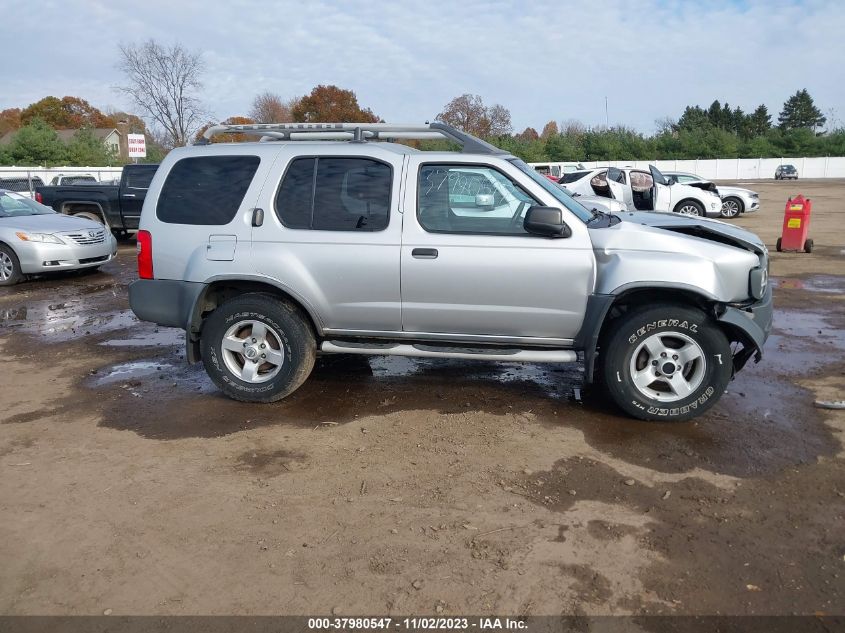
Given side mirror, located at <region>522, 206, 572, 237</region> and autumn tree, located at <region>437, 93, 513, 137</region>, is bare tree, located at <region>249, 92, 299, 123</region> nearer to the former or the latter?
autumn tree, located at <region>437, 93, 513, 137</region>

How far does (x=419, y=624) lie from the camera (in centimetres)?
286

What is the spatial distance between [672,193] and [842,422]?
15858mm

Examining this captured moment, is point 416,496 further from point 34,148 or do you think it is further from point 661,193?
point 34,148

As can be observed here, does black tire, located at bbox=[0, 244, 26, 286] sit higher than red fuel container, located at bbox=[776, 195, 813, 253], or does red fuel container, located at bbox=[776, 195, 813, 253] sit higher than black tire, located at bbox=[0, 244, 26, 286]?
red fuel container, located at bbox=[776, 195, 813, 253]

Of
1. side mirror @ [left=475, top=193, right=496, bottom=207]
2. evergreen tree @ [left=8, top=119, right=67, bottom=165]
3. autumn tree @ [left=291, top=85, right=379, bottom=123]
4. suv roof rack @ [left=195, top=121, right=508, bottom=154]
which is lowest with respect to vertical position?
side mirror @ [left=475, top=193, right=496, bottom=207]

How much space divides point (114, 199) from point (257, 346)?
12.8 m

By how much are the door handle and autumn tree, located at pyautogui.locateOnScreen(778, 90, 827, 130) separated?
10324cm

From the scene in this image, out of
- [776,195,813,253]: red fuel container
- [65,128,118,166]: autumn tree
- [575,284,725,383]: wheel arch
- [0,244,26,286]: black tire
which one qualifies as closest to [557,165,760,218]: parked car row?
[776,195,813,253]: red fuel container

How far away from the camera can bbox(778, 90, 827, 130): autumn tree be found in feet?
303

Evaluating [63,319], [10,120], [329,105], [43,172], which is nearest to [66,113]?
[10,120]

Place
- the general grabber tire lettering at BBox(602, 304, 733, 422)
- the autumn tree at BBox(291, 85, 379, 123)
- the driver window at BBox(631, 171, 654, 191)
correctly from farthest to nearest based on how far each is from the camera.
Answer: the autumn tree at BBox(291, 85, 379, 123), the driver window at BBox(631, 171, 654, 191), the general grabber tire lettering at BBox(602, 304, 733, 422)

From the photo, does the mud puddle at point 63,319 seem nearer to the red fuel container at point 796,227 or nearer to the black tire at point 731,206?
the red fuel container at point 796,227

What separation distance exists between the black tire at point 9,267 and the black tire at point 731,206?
2022cm

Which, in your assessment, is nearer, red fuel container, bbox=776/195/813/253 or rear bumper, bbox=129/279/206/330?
rear bumper, bbox=129/279/206/330
